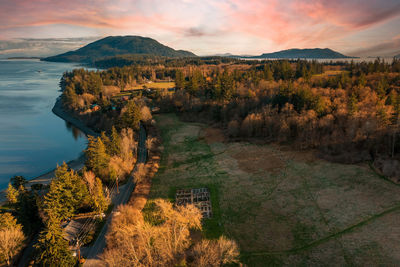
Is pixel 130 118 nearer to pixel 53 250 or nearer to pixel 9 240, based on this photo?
pixel 9 240

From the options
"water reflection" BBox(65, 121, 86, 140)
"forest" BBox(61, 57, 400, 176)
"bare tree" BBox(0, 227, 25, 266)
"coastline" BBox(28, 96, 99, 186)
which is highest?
"forest" BBox(61, 57, 400, 176)

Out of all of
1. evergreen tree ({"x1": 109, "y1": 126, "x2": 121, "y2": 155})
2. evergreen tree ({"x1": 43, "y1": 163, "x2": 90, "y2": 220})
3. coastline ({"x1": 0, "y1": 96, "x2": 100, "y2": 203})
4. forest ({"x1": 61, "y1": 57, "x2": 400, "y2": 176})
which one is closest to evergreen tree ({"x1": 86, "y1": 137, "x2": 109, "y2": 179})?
evergreen tree ({"x1": 109, "y1": 126, "x2": 121, "y2": 155})

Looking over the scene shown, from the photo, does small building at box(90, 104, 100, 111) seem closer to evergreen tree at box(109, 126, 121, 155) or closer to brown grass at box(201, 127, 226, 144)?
brown grass at box(201, 127, 226, 144)

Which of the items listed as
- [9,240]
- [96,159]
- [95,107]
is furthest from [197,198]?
[95,107]

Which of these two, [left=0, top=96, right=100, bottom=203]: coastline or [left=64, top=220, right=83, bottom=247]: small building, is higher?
[left=64, top=220, right=83, bottom=247]: small building

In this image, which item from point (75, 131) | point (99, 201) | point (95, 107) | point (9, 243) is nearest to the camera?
point (9, 243)

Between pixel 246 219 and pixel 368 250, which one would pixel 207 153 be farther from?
pixel 368 250

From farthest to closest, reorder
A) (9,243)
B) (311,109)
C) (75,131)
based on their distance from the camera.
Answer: (75,131) < (311,109) < (9,243)
